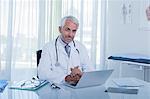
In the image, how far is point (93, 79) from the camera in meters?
2.14

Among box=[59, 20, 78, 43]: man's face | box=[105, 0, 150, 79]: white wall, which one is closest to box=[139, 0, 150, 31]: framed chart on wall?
box=[105, 0, 150, 79]: white wall

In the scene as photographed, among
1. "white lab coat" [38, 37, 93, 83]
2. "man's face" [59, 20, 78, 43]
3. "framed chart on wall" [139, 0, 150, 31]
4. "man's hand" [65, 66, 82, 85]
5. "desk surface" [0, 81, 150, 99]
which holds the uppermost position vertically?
"framed chart on wall" [139, 0, 150, 31]

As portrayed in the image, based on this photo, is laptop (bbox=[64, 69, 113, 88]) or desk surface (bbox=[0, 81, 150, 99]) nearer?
desk surface (bbox=[0, 81, 150, 99])

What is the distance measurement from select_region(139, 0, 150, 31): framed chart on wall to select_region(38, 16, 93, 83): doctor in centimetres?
170

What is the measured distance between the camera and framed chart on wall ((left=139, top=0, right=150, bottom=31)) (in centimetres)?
429

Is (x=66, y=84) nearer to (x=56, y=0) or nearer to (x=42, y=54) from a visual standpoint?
(x=42, y=54)

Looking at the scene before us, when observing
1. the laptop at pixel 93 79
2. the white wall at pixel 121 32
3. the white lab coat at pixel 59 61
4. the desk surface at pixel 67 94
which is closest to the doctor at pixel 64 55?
the white lab coat at pixel 59 61

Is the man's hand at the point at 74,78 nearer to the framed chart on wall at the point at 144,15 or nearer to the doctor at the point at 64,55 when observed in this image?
the doctor at the point at 64,55

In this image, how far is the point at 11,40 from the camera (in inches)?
169

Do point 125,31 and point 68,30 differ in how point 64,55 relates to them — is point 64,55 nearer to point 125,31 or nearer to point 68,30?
point 68,30

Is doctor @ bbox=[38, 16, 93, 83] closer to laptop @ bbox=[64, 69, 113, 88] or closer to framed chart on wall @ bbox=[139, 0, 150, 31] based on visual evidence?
laptop @ bbox=[64, 69, 113, 88]

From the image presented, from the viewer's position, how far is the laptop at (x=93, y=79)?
2.05m

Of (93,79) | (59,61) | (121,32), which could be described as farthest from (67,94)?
(121,32)

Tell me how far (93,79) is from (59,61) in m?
0.66
